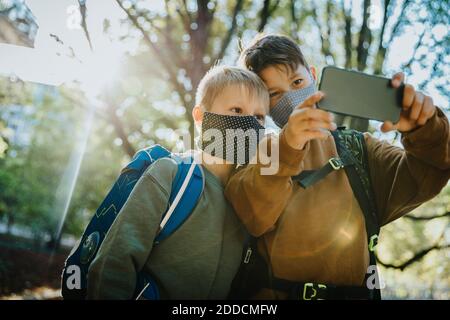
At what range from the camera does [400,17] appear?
6.64 meters

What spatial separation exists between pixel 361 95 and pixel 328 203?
59 centimetres

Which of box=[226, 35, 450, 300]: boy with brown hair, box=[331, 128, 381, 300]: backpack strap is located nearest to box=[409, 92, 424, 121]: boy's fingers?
box=[226, 35, 450, 300]: boy with brown hair

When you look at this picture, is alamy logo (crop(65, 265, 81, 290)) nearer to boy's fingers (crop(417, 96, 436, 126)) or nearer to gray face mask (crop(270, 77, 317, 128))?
gray face mask (crop(270, 77, 317, 128))

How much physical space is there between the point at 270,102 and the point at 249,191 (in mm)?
675

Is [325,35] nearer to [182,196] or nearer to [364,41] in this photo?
[364,41]

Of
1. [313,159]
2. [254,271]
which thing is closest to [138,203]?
[254,271]

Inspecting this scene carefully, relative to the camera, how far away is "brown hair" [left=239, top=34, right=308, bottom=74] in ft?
7.19

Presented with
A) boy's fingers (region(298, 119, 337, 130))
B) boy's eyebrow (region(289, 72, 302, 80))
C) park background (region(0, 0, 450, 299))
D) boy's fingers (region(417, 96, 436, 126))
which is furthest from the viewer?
park background (region(0, 0, 450, 299))

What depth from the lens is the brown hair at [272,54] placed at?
7.19ft

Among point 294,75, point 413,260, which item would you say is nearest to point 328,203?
point 294,75

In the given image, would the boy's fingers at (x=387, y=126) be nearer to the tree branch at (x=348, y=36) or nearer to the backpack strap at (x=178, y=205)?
the backpack strap at (x=178, y=205)

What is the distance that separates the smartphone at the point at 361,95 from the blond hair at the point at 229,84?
65cm

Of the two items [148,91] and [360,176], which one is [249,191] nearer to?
[360,176]

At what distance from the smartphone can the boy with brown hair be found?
0.06 m
